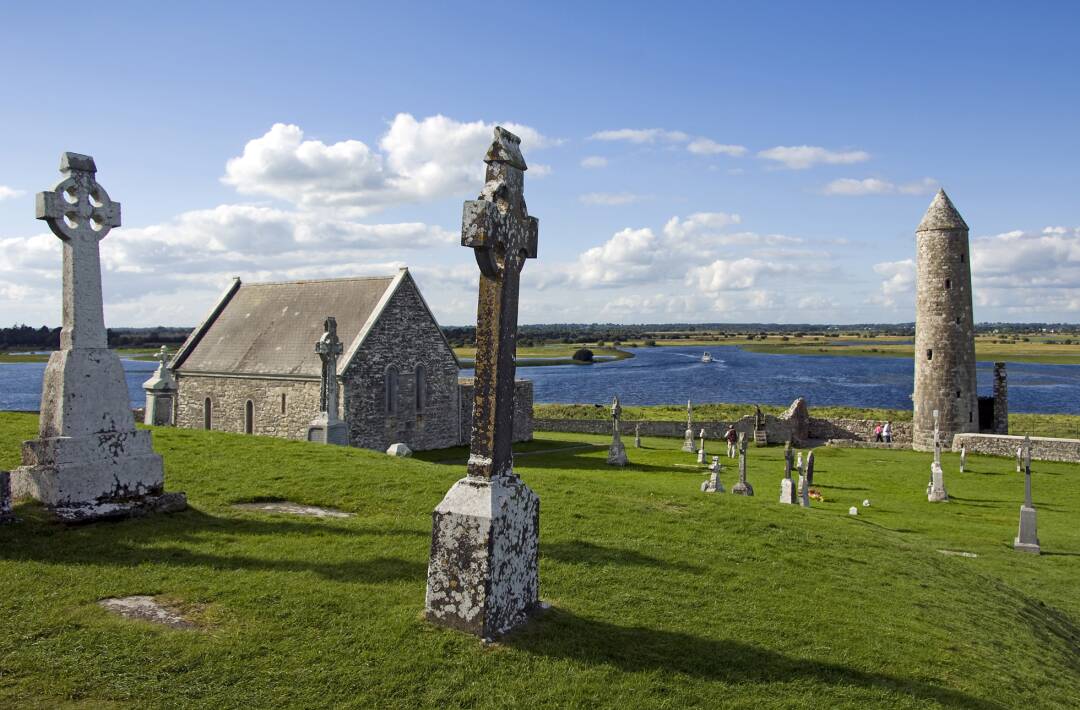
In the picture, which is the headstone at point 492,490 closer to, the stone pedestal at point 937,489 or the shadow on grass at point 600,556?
the shadow on grass at point 600,556

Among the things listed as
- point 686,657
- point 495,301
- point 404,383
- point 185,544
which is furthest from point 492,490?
point 404,383

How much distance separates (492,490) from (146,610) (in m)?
3.18

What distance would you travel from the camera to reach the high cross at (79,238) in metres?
9.37

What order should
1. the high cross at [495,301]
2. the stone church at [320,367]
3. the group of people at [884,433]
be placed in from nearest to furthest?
the high cross at [495,301], the stone church at [320,367], the group of people at [884,433]

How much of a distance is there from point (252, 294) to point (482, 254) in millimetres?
30992

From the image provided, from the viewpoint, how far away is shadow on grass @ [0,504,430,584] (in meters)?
7.75

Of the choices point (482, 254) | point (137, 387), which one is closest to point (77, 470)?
point (482, 254)

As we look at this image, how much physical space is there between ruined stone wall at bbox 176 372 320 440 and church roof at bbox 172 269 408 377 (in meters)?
0.43

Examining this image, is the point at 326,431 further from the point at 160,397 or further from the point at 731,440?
the point at 731,440

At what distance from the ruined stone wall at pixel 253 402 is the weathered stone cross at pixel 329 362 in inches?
A: 282

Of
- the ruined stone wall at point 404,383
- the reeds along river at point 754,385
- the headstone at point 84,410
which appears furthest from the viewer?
the reeds along river at point 754,385

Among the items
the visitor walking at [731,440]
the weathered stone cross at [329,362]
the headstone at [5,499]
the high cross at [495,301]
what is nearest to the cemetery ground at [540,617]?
the headstone at [5,499]

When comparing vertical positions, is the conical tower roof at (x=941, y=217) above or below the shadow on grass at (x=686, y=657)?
above

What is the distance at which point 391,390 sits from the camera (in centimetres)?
3000
